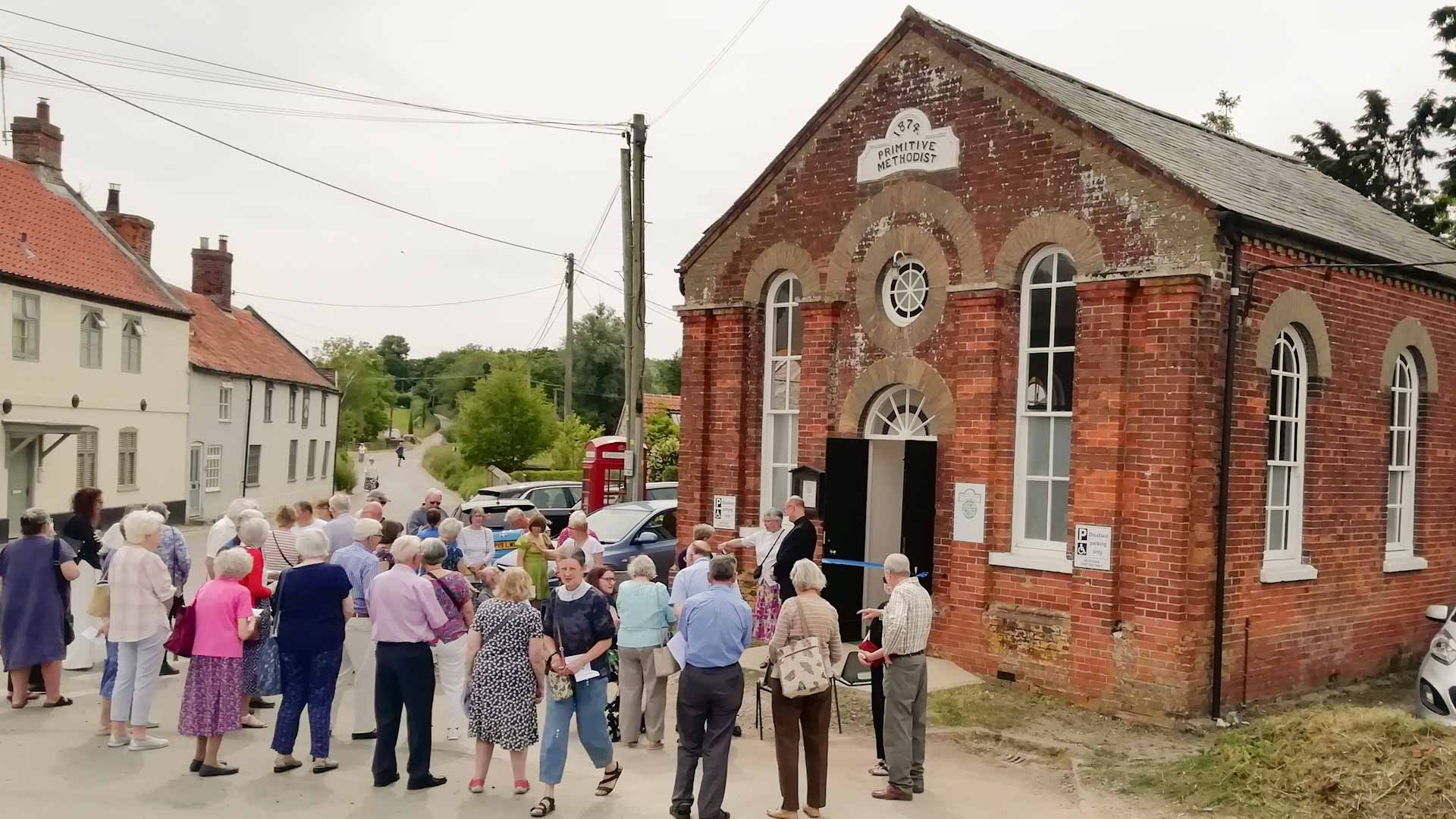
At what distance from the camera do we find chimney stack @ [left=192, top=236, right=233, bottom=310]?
3937 centimetres

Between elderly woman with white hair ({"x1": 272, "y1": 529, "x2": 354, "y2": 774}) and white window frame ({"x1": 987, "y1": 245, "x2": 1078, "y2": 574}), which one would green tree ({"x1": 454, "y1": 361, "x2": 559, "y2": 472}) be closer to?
white window frame ({"x1": 987, "y1": 245, "x2": 1078, "y2": 574})

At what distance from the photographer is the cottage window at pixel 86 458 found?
1033 inches

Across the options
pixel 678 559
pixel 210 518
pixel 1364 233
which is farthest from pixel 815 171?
pixel 210 518

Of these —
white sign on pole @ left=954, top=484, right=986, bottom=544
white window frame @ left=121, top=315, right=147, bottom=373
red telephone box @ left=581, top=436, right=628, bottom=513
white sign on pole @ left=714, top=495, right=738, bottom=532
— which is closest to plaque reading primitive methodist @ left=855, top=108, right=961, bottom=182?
white sign on pole @ left=954, top=484, right=986, bottom=544

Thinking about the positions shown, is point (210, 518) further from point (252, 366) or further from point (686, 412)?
point (686, 412)

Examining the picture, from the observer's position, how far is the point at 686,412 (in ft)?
48.0

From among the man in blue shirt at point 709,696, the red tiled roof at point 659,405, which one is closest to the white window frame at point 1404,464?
the man in blue shirt at point 709,696

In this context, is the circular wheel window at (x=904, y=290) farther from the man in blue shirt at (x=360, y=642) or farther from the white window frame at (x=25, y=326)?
the white window frame at (x=25, y=326)

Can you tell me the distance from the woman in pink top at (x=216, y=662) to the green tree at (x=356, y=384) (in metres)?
60.4

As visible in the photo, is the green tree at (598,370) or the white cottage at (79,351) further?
the green tree at (598,370)

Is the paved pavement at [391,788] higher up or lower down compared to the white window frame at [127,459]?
lower down

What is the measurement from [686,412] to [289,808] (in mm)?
7995

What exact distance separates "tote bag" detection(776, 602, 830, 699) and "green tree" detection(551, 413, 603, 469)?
99.5 ft

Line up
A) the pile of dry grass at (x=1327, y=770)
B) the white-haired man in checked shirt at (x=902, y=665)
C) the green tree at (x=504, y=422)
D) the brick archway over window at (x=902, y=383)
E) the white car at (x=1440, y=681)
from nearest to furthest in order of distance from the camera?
the pile of dry grass at (x=1327, y=770), the white-haired man in checked shirt at (x=902, y=665), the white car at (x=1440, y=681), the brick archway over window at (x=902, y=383), the green tree at (x=504, y=422)
